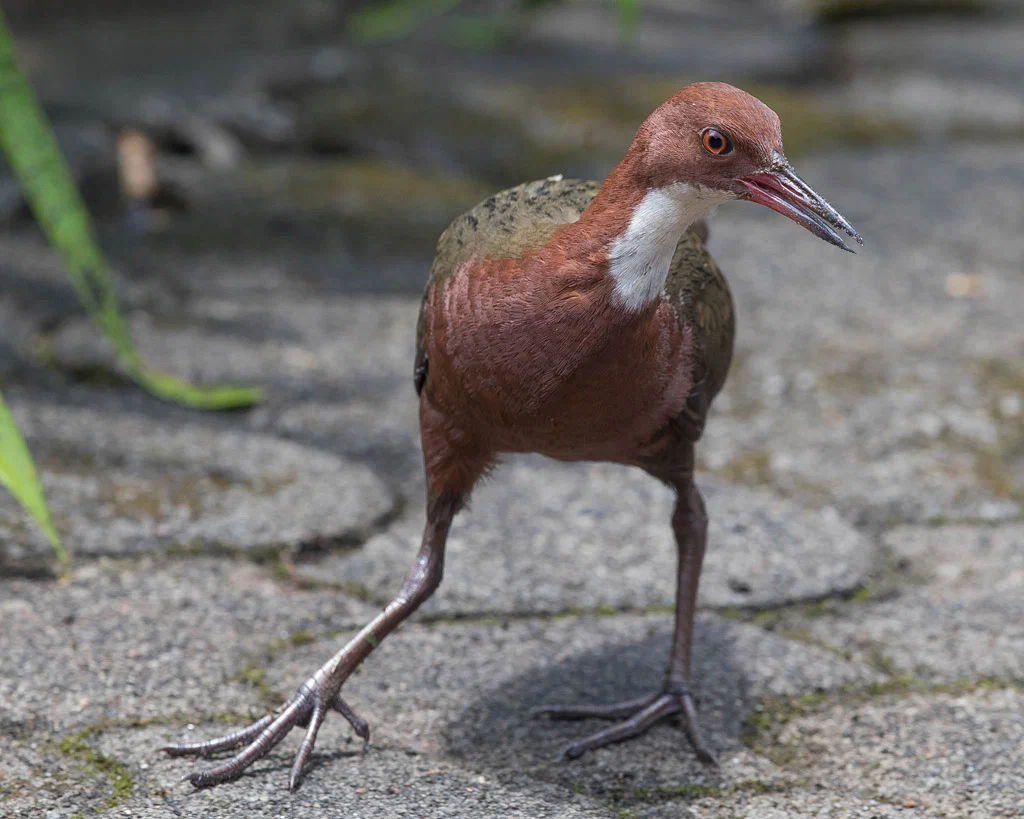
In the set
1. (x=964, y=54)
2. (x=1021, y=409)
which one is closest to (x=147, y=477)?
(x=1021, y=409)

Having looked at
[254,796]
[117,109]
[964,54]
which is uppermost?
[964,54]

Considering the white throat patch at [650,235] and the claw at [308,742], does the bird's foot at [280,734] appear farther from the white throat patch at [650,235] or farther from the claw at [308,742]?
the white throat patch at [650,235]

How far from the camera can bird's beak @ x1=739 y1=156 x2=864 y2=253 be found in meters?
2.23

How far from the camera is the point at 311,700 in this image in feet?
8.08

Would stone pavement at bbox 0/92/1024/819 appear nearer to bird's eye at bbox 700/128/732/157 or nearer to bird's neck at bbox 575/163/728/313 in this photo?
bird's neck at bbox 575/163/728/313

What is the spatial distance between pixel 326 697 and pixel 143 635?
51 cm

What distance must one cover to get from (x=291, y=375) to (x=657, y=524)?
1261 mm

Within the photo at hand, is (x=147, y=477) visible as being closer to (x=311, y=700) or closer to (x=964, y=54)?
(x=311, y=700)

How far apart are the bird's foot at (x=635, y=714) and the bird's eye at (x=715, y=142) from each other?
1.08 meters

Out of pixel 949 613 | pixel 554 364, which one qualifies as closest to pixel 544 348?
pixel 554 364

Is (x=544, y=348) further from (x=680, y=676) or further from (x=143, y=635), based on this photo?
(x=143, y=635)

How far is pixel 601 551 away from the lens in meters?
3.24

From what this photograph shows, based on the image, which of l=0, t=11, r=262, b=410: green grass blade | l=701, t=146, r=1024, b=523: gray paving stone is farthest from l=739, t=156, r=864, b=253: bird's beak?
l=0, t=11, r=262, b=410: green grass blade

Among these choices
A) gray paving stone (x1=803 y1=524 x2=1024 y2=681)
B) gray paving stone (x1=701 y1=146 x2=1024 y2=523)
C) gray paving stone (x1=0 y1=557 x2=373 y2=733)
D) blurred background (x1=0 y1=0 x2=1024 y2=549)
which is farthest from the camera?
blurred background (x1=0 y1=0 x2=1024 y2=549)
